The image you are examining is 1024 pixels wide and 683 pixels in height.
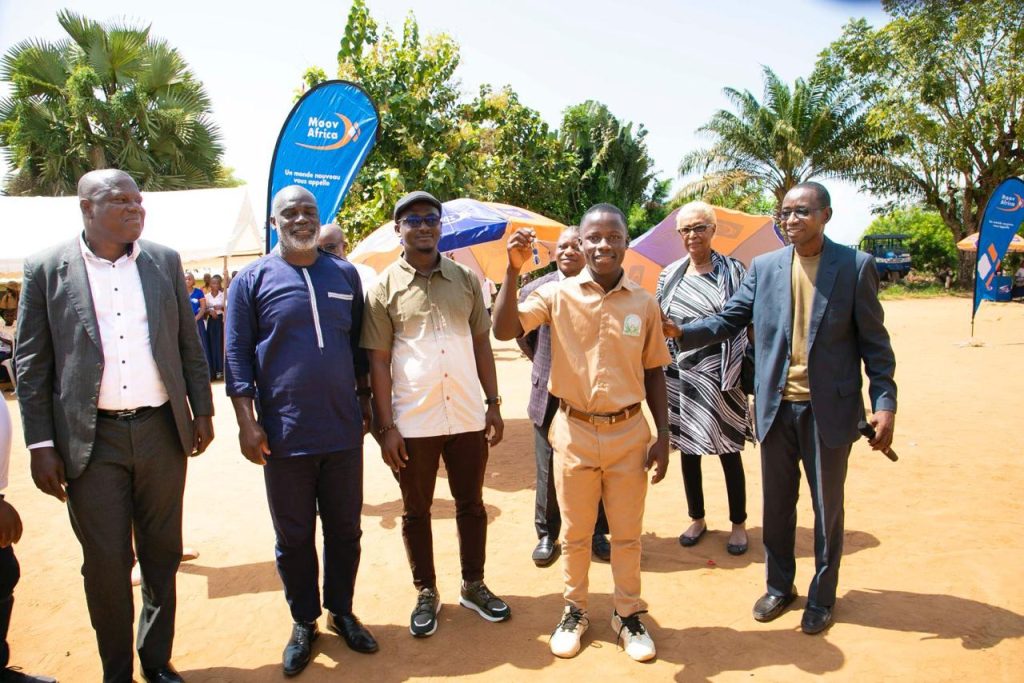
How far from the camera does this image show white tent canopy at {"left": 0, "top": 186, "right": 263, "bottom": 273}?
1237 centimetres

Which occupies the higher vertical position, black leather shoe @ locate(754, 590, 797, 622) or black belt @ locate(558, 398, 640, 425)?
black belt @ locate(558, 398, 640, 425)

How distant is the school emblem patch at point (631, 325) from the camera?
128 inches

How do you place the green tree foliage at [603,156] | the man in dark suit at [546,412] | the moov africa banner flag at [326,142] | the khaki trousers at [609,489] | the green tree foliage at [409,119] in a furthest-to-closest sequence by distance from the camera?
1. the green tree foliage at [603,156]
2. the green tree foliage at [409,119]
3. the moov africa banner flag at [326,142]
4. the man in dark suit at [546,412]
5. the khaki trousers at [609,489]

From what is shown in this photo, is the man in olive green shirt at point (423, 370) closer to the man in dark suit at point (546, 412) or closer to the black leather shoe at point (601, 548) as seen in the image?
the man in dark suit at point (546, 412)

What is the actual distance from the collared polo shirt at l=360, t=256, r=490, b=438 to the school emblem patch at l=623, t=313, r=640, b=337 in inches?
32.3

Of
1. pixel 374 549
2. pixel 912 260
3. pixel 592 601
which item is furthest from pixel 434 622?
→ pixel 912 260

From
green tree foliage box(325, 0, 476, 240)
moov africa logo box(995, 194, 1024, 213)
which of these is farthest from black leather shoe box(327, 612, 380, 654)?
moov africa logo box(995, 194, 1024, 213)

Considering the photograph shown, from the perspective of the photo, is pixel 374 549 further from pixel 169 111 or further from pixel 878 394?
pixel 169 111

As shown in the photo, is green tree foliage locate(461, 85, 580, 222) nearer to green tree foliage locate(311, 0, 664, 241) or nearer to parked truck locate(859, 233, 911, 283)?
green tree foliage locate(311, 0, 664, 241)

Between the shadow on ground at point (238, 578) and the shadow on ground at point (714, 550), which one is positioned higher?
the shadow on ground at point (714, 550)

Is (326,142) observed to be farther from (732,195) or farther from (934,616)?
(732,195)

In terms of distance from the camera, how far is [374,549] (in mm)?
4781

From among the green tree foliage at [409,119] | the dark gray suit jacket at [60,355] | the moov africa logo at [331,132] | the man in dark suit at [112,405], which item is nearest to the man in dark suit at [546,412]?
the man in dark suit at [112,405]

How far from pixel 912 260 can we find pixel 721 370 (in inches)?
Result: 1413
